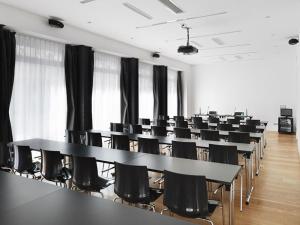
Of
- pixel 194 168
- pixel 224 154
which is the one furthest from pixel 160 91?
pixel 194 168

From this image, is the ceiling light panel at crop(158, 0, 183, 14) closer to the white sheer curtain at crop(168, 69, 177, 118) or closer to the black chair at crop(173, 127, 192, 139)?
the black chair at crop(173, 127, 192, 139)

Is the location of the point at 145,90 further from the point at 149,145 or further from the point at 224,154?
the point at 224,154

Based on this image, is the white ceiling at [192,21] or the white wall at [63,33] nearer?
the white ceiling at [192,21]

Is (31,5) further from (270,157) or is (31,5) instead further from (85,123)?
(270,157)

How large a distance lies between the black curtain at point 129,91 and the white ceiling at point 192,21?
0.75 m

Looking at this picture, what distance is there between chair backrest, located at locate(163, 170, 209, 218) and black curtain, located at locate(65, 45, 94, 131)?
4699mm

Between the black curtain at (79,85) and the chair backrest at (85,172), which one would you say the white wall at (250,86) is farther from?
the chair backrest at (85,172)

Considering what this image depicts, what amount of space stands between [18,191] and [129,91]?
687 cm

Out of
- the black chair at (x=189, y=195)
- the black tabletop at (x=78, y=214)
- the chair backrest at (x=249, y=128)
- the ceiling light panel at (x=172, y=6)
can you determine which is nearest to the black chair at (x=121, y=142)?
the black chair at (x=189, y=195)

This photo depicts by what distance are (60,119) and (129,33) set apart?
3.03 meters

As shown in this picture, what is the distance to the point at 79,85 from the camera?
6656 mm

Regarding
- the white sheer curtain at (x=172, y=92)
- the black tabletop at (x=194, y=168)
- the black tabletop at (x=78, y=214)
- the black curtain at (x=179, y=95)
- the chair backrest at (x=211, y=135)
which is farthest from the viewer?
the black curtain at (x=179, y=95)

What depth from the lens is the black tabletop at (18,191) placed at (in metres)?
1.72

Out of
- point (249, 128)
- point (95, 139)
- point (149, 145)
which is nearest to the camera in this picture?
point (149, 145)
